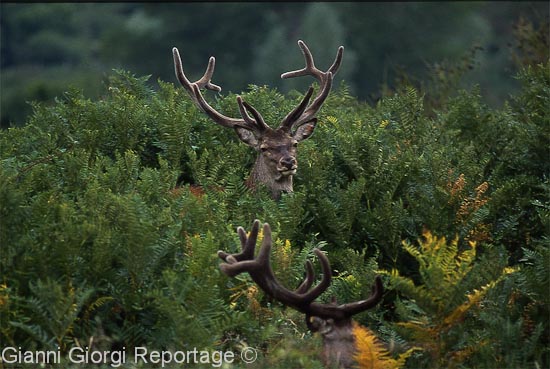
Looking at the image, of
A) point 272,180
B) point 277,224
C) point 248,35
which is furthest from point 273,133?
point 248,35

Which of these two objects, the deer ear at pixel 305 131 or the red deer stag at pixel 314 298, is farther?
the deer ear at pixel 305 131

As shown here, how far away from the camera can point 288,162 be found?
35.3 feet

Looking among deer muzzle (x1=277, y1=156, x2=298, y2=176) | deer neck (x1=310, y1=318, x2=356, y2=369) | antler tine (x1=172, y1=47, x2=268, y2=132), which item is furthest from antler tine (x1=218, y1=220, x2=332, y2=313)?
antler tine (x1=172, y1=47, x2=268, y2=132)

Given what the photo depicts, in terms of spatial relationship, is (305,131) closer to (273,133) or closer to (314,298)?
(273,133)

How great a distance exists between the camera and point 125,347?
8.19 meters

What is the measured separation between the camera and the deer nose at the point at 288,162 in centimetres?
1074

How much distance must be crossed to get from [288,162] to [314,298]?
113 inches

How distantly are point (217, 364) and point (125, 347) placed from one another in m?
0.62

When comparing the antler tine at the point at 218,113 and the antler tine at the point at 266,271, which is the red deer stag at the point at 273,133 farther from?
the antler tine at the point at 266,271

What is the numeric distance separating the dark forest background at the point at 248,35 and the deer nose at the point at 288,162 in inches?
1200

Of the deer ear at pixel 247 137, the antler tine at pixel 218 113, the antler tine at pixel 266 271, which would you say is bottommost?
the antler tine at pixel 266 271

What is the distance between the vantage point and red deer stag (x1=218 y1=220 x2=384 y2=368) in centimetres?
791

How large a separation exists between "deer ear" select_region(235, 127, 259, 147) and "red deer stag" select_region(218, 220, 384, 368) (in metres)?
3.10

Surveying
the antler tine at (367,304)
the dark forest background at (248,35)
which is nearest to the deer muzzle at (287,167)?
the antler tine at (367,304)
